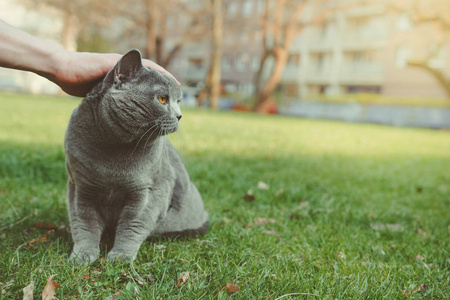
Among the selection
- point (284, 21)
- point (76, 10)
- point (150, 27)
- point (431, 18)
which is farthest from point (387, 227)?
point (76, 10)

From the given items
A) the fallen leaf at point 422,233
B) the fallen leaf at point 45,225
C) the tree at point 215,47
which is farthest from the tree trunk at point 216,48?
the fallen leaf at point 45,225

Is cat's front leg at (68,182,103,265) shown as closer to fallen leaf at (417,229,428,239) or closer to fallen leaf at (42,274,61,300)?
fallen leaf at (42,274,61,300)

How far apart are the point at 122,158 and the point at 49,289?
2.24 feet

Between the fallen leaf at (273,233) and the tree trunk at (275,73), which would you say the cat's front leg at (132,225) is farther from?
the tree trunk at (275,73)

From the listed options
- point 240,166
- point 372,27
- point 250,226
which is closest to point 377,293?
point 250,226

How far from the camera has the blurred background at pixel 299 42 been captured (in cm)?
1950

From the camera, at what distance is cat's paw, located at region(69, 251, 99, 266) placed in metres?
1.93

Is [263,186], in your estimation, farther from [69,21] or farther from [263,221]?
Answer: [69,21]

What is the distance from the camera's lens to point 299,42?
3953 cm

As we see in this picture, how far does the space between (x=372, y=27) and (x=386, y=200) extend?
113 ft

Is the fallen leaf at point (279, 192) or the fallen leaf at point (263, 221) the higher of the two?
the fallen leaf at point (279, 192)

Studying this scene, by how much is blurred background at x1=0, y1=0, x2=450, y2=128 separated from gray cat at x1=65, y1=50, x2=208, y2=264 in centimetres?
845

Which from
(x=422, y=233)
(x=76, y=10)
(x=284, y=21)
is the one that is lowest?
(x=422, y=233)

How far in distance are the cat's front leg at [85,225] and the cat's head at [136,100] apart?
1.48ft
